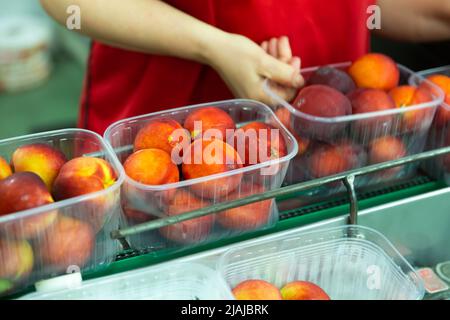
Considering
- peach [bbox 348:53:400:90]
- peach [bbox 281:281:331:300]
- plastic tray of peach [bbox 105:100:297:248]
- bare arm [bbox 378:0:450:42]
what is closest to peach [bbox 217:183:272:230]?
plastic tray of peach [bbox 105:100:297:248]

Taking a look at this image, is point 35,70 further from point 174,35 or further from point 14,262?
point 14,262

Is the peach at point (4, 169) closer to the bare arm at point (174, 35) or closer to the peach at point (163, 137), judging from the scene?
the peach at point (163, 137)

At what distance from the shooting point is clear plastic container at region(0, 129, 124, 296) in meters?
0.65

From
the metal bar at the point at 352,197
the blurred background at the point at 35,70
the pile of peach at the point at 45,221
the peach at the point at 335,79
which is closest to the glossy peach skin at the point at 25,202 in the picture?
the pile of peach at the point at 45,221

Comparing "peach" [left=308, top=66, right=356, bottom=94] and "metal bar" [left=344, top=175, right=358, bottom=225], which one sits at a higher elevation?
"peach" [left=308, top=66, right=356, bottom=94]

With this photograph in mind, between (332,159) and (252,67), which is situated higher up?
(252,67)

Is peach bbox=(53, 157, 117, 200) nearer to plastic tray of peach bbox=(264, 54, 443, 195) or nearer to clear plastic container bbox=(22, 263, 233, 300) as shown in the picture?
clear plastic container bbox=(22, 263, 233, 300)

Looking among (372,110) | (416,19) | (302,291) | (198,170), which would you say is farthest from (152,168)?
(416,19)

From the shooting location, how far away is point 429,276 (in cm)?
84

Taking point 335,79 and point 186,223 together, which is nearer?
point 186,223

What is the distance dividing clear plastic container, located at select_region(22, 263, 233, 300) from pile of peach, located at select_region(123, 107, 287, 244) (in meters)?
0.06

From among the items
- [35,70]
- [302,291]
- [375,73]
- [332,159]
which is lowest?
[35,70]

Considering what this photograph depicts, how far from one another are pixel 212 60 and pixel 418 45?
907 mm

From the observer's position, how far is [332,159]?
2.96 feet
